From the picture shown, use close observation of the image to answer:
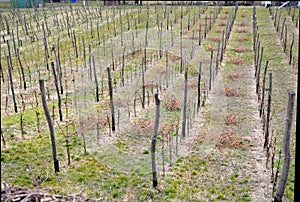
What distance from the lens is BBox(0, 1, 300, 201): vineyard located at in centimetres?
549

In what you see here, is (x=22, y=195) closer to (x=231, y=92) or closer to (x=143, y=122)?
(x=143, y=122)

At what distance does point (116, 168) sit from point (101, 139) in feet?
3.77

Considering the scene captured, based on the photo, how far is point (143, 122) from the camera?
770 centimetres

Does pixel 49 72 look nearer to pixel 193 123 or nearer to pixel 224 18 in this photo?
pixel 193 123

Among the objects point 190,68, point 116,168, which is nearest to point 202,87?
point 190,68

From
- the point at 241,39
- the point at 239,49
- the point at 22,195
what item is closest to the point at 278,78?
the point at 239,49

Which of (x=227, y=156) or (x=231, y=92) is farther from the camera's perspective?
(x=231, y=92)

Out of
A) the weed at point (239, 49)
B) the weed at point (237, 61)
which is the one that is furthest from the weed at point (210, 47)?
the weed at point (237, 61)

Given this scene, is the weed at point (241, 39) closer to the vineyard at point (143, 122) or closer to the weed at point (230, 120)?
the vineyard at point (143, 122)

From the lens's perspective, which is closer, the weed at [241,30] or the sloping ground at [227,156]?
the sloping ground at [227,156]

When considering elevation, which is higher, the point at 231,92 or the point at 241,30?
the point at 241,30

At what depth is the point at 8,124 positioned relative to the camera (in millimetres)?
7473

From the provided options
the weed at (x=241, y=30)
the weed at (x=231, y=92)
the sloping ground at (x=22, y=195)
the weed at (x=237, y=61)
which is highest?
the weed at (x=241, y=30)

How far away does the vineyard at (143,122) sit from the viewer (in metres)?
5.49
